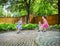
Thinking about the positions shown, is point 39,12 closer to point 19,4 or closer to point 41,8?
point 41,8

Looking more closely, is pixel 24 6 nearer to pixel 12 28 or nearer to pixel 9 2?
pixel 9 2

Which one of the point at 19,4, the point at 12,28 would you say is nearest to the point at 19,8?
the point at 19,4

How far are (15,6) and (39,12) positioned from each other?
4.57 m

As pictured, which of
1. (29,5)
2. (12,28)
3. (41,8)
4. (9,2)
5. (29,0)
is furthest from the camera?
(41,8)

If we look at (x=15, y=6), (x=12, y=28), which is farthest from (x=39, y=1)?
(x=12, y=28)

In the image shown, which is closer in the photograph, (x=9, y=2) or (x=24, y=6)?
(x=9, y=2)

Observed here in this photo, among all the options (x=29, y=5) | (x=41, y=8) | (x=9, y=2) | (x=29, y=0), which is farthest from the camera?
(x=41, y=8)

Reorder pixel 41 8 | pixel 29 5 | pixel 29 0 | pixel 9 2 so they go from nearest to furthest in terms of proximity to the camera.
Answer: pixel 9 2
pixel 29 0
pixel 29 5
pixel 41 8

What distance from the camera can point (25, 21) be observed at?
65.0ft

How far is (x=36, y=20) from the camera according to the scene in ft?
70.1

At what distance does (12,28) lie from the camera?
14.3 metres

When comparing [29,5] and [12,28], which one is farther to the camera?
[29,5]

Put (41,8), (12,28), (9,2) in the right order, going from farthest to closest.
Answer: (41,8)
(9,2)
(12,28)

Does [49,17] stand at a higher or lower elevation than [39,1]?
lower
